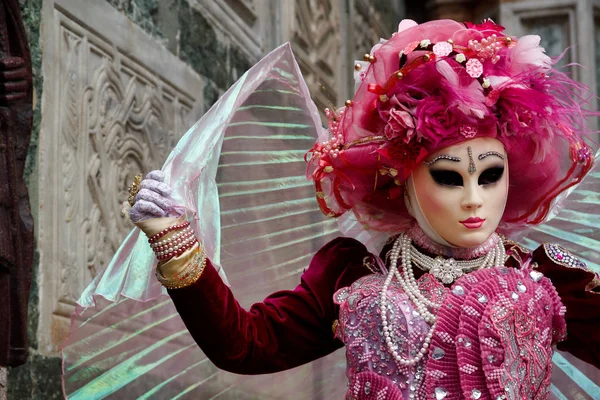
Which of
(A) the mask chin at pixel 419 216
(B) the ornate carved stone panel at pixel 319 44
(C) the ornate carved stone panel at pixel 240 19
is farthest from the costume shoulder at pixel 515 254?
(B) the ornate carved stone panel at pixel 319 44

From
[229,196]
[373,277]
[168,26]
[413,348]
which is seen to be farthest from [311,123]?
[168,26]

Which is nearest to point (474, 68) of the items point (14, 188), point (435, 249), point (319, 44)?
point (435, 249)

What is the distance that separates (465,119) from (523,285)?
28cm

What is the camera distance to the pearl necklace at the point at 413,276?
1.63 meters

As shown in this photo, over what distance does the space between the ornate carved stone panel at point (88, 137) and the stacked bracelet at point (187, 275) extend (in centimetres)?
60

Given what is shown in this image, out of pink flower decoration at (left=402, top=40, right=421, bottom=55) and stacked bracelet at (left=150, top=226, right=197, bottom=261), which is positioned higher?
pink flower decoration at (left=402, top=40, right=421, bottom=55)

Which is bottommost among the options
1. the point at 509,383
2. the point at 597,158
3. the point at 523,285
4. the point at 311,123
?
the point at 509,383

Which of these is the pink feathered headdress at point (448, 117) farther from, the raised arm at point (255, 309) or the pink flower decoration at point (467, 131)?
the raised arm at point (255, 309)

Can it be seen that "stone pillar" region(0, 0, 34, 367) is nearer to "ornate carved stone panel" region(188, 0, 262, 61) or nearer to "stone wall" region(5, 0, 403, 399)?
"stone wall" region(5, 0, 403, 399)

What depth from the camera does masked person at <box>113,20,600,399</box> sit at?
1602 millimetres

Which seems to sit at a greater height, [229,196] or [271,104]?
[271,104]

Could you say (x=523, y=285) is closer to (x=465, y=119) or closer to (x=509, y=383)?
(x=509, y=383)

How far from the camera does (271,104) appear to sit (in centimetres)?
203

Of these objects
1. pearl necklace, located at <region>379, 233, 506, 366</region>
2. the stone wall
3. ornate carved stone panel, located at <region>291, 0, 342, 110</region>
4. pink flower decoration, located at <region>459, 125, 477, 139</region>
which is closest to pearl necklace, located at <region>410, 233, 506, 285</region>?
pearl necklace, located at <region>379, 233, 506, 366</region>
